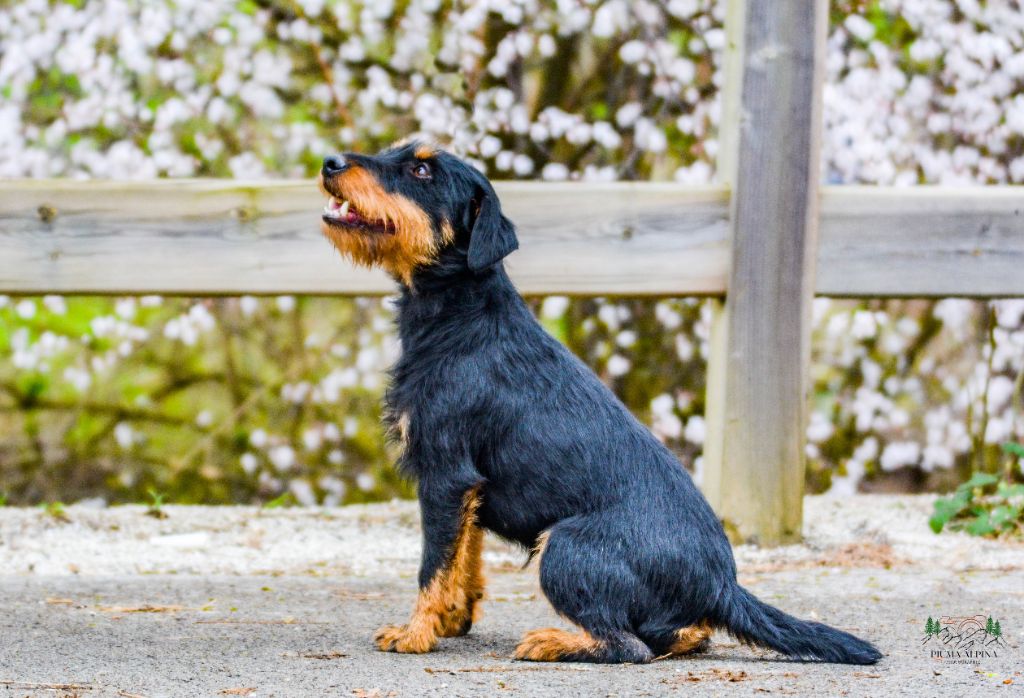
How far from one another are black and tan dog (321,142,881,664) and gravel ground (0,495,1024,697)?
120mm

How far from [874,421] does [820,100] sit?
3983mm

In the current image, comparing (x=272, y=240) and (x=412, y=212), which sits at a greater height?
(x=412, y=212)

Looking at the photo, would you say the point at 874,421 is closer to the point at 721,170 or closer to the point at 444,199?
the point at 721,170

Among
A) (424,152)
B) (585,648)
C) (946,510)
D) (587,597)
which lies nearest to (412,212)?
(424,152)

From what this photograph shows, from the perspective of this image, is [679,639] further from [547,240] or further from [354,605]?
[547,240]

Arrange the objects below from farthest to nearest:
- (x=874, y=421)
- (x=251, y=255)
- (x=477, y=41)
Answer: (x=874, y=421) → (x=477, y=41) → (x=251, y=255)

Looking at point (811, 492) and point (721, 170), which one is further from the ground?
point (721, 170)

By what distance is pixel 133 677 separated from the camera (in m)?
3.38

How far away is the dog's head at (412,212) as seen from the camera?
3.93m

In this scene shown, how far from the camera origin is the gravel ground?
11.2 feet

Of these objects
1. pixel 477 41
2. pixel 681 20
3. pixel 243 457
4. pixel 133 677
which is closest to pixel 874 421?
pixel 681 20

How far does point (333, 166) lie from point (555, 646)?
1628mm

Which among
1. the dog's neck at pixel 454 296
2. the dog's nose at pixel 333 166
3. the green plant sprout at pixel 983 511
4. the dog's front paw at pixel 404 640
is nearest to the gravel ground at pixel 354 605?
the dog's front paw at pixel 404 640

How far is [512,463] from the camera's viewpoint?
387 cm
